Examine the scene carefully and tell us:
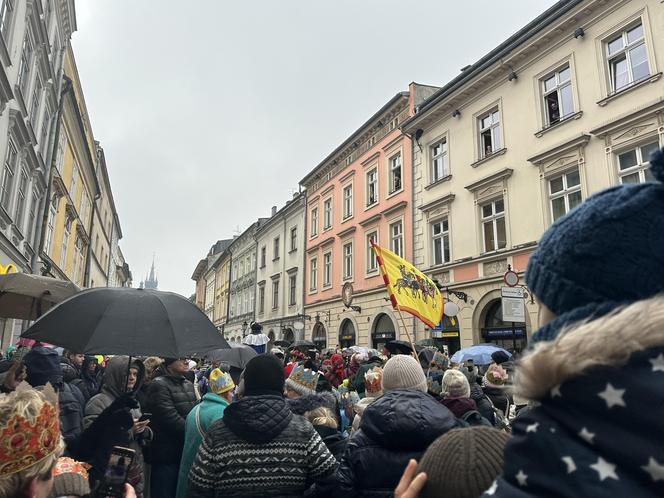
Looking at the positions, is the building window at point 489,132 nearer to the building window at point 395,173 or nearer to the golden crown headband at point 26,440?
the building window at point 395,173

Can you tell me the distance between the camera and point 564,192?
13.5 metres

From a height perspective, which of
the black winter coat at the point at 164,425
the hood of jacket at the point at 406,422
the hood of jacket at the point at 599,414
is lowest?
the black winter coat at the point at 164,425

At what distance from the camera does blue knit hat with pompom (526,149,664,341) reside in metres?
0.87

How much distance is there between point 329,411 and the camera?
377cm

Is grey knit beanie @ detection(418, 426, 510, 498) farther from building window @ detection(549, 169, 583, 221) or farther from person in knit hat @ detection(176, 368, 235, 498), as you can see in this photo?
building window @ detection(549, 169, 583, 221)

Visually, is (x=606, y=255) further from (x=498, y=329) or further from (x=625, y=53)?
(x=498, y=329)

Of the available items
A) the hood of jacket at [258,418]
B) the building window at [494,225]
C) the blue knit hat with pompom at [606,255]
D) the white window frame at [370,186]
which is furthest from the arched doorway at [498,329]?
the blue knit hat with pompom at [606,255]

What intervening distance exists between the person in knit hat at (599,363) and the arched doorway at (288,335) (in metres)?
30.4

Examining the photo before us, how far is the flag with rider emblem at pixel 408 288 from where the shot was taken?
834cm

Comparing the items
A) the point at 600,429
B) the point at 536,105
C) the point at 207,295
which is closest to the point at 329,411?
the point at 600,429

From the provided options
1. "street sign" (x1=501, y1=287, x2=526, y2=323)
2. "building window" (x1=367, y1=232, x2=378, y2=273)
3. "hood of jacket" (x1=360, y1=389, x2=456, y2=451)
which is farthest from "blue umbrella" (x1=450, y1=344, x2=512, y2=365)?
"building window" (x1=367, y1=232, x2=378, y2=273)

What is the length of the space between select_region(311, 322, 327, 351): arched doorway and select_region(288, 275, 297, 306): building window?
12.3ft

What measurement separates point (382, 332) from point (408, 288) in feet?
41.7

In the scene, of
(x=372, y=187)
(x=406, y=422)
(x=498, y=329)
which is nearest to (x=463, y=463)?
(x=406, y=422)
